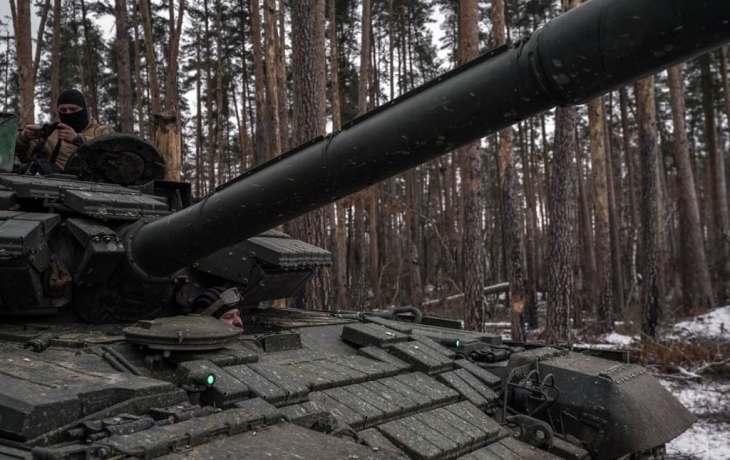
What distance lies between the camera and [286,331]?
494cm

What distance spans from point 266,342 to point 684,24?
3345 mm

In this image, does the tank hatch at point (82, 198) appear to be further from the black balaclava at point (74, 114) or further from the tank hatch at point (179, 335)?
the black balaclava at point (74, 114)

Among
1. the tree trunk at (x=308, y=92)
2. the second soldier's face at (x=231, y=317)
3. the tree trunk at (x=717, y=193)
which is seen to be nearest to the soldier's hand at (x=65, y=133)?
the second soldier's face at (x=231, y=317)

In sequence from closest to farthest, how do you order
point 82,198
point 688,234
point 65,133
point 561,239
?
point 82,198, point 65,133, point 561,239, point 688,234

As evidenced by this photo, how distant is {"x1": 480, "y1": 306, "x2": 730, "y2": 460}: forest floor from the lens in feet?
25.8

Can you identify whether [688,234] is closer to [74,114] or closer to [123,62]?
[123,62]

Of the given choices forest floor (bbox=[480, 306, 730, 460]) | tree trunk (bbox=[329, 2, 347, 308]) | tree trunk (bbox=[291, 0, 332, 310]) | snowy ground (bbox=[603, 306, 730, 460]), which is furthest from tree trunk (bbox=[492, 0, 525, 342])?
tree trunk (bbox=[329, 2, 347, 308])

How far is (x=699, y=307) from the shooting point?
18328 millimetres

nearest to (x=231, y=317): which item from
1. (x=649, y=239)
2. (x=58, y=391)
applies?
(x=58, y=391)

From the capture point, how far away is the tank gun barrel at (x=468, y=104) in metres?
1.99

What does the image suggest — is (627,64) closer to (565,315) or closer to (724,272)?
(565,315)

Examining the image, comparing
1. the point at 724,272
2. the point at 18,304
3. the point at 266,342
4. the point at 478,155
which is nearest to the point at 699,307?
the point at 724,272

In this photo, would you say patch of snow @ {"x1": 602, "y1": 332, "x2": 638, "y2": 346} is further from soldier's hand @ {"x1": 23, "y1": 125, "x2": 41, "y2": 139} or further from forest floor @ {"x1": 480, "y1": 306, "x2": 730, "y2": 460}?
soldier's hand @ {"x1": 23, "y1": 125, "x2": 41, "y2": 139}

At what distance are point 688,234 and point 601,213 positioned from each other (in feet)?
13.3
